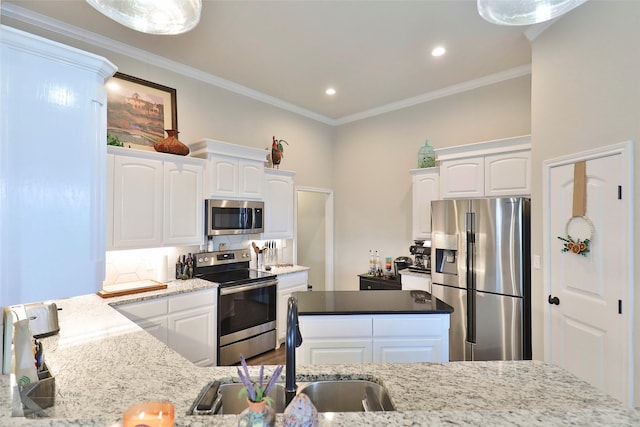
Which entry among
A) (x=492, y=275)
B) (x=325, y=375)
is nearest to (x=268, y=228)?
(x=492, y=275)

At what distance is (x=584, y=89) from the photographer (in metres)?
2.15

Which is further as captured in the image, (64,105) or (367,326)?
(367,326)

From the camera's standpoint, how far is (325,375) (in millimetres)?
1262

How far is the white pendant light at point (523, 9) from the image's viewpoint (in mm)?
1242

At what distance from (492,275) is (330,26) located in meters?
2.69

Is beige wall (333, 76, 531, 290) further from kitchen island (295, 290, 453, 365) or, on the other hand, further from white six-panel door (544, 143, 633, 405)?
kitchen island (295, 290, 453, 365)

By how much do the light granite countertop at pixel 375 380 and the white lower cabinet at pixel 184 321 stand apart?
98 cm

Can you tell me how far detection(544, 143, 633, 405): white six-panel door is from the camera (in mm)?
1837

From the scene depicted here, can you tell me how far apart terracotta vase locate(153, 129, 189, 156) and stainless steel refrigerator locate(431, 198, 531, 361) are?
275 centimetres

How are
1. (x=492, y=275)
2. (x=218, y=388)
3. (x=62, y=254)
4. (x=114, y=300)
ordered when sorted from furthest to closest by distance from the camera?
(x=492, y=275), (x=114, y=300), (x=218, y=388), (x=62, y=254)

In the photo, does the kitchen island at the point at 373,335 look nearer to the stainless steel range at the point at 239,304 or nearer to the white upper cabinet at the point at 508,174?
the stainless steel range at the point at 239,304

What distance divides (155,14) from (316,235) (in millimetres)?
4362

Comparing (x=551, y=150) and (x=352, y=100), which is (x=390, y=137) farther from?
(x=551, y=150)

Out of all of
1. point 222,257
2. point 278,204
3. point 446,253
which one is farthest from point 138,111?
point 446,253
